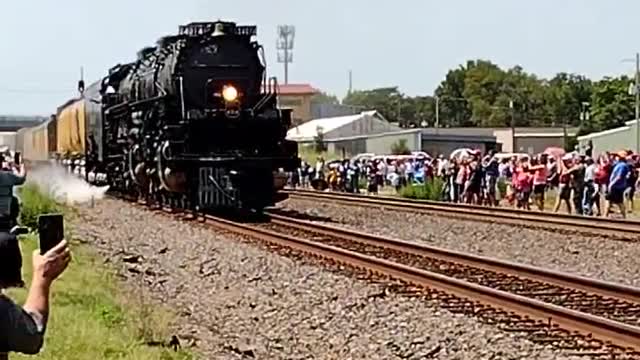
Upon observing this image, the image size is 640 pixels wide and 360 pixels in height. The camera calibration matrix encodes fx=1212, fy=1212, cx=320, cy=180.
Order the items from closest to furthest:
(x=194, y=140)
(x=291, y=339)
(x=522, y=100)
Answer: (x=291, y=339) → (x=194, y=140) → (x=522, y=100)

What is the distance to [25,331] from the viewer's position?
174 inches

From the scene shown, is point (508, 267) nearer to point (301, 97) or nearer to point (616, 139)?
point (616, 139)

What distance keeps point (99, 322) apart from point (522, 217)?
54.2ft

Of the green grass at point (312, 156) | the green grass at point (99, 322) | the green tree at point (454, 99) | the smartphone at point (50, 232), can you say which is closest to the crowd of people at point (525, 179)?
the green grass at point (99, 322)

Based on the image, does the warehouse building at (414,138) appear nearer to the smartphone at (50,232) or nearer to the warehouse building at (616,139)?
the warehouse building at (616,139)

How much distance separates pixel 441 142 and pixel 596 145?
75.3 ft

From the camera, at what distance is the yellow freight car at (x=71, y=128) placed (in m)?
42.0

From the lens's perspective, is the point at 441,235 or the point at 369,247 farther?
the point at 441,235

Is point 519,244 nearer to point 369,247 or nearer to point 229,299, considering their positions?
point 369,247

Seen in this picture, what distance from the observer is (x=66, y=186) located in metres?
42.2

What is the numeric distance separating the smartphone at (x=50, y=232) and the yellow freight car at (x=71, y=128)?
1437 inches

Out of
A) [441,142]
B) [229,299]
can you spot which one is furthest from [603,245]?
[441,142]

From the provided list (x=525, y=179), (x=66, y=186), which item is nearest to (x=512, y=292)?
(x=525, y=179)

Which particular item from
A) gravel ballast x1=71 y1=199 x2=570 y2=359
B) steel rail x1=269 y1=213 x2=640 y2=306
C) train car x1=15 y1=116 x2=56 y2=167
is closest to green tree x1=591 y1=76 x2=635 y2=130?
train car x1=15 y1=116 x2=56 y2=167
